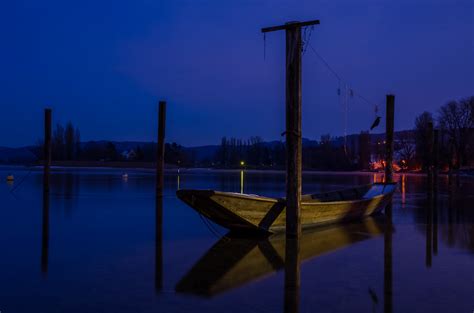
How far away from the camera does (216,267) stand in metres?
9.43

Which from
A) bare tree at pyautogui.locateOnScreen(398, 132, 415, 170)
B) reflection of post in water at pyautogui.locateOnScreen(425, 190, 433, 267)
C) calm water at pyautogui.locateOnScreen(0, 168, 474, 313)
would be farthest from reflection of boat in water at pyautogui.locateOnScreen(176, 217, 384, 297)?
bare tree at pyautogui.locateOnScreen(398, 132, 415, 170)

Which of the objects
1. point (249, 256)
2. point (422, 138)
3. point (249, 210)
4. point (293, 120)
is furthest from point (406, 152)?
point (249, 256)

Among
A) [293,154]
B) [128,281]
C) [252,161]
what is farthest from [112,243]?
[252,161]

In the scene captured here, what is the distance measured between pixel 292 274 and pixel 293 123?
175 inches

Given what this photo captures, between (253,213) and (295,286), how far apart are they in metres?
4.64

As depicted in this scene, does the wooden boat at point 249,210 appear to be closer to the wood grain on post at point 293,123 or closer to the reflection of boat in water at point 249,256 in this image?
the reflection of boat in water at point 249,256

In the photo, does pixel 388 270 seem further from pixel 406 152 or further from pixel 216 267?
pixel 406 152

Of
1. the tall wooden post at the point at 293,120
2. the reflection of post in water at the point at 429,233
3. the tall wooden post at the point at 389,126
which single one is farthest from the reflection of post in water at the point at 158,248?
the tall wooden post at the point at 389,126

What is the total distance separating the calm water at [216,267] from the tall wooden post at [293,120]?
0.75 m

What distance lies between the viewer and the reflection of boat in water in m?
8.16

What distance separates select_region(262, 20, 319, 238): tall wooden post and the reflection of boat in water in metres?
0.71

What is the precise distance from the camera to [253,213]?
12586 millimetres

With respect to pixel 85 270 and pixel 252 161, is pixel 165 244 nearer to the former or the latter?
pixel 85 270

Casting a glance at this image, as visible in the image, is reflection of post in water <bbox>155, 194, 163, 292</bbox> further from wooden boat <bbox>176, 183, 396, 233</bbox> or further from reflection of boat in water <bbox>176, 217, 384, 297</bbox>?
wooden boat <bbox>176, 183, 396, 233</bbox>
